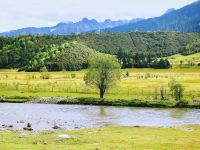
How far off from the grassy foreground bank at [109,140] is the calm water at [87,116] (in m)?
11.7

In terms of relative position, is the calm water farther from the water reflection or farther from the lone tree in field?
the lone tree in field

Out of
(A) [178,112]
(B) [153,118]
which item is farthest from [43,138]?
(A) [178,112]

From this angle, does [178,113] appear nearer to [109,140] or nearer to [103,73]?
[103,73]

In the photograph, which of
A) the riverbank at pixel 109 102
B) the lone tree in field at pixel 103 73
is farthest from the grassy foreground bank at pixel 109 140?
the lone tree in field at pixel 103 73

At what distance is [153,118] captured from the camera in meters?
83.9

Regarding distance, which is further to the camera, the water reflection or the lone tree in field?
the lone tree in field

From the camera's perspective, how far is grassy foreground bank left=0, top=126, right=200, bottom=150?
4797 cm

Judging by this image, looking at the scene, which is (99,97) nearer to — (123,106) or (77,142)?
(123,106)

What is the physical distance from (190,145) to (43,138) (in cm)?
1877

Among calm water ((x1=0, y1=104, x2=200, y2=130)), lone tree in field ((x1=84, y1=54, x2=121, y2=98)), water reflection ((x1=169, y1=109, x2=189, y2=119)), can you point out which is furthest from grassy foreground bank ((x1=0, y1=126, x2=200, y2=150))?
lone tree in field ((x1=84, y1=54, x2=121, y2=98))

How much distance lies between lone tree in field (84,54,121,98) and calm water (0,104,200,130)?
10.8 meters

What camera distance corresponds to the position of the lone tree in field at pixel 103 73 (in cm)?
11081

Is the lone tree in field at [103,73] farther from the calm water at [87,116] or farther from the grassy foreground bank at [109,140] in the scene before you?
the grassy foreground bank at [109,140]

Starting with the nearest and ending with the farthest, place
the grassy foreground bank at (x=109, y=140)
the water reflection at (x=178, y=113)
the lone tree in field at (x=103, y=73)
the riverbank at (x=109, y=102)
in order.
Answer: the grassy foreground bank at (x=109, y=140) → the water reflection at (x=178, y=113) → the riverbank at (x=109, y=102) → the lone tree in field at (x=103, y=73)
